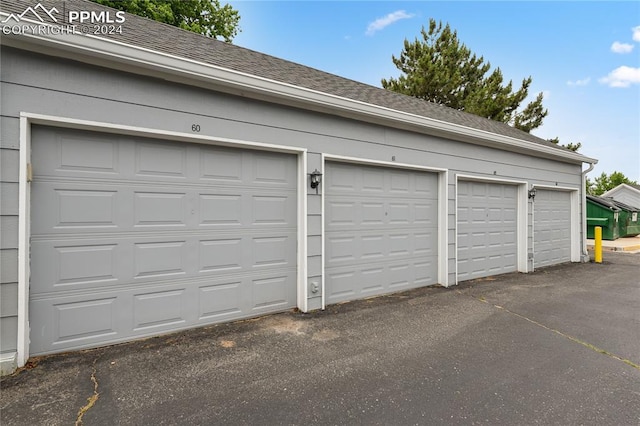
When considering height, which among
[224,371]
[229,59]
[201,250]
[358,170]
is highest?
[229,59]

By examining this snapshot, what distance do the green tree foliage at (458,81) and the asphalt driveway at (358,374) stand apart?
13.5m

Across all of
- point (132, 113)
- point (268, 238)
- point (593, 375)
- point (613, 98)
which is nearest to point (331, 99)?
point (268, 238)

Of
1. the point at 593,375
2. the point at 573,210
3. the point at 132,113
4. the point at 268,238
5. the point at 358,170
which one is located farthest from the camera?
the point at 573,210

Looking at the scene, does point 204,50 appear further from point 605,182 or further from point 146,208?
point 605,182

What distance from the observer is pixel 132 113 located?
3.15m

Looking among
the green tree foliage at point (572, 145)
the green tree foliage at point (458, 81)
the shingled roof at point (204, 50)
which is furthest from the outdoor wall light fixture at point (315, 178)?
the green tree foliage at point (572, 145)

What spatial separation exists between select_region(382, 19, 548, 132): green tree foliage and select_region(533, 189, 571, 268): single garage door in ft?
27.7

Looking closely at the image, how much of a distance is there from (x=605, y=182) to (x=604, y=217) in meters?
36.7

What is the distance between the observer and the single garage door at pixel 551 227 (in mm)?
7508

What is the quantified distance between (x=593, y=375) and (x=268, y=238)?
3.56 metres

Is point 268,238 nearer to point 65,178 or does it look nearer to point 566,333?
point 65,178

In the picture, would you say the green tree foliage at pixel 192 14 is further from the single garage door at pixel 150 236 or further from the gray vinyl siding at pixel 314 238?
the gray vinyl siding at pixel 314 238

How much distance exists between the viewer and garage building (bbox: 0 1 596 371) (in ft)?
9.11

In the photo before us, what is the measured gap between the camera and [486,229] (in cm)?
→ 642
